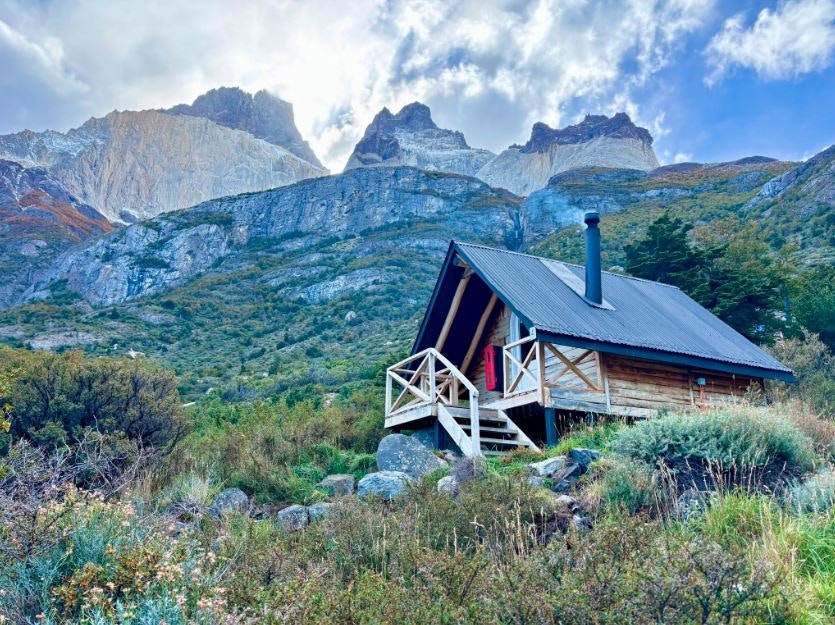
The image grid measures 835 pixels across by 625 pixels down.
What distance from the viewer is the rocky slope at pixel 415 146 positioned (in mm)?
120750

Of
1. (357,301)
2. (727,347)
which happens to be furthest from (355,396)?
(357,301)

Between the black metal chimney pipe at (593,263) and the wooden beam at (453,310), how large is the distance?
250cm

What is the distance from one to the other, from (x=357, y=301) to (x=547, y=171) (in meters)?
64.2

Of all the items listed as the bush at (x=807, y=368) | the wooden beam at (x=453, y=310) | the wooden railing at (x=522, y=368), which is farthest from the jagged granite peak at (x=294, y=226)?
the wooden railing at (x=522, y=368)

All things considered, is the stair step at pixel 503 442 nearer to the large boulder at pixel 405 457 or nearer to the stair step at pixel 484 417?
the stair step at pixel 484 417

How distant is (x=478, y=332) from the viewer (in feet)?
52.8

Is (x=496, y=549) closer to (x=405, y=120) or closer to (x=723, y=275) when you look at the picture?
(x=723, y=275)

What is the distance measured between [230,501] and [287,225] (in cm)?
7239

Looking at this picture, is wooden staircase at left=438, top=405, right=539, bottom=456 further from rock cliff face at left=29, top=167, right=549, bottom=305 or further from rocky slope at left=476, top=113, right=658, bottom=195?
rocky slope at left=476, top=113, right=658, bottom=195

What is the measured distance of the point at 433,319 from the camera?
15570mm

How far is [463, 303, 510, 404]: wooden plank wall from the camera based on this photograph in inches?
595

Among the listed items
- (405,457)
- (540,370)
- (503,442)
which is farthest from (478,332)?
(405,457)

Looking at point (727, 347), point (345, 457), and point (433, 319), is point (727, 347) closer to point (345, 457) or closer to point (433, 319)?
point (433, 319)

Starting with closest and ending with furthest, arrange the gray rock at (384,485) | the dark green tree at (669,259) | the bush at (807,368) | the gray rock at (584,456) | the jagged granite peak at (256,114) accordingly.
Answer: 1. the gray rock at (584,456)
2. the gray rock at (384,485)
3. the bush at (807,368)
4. the dark green tree at (669,259)
5. the jagged granite peak at (256,114)
